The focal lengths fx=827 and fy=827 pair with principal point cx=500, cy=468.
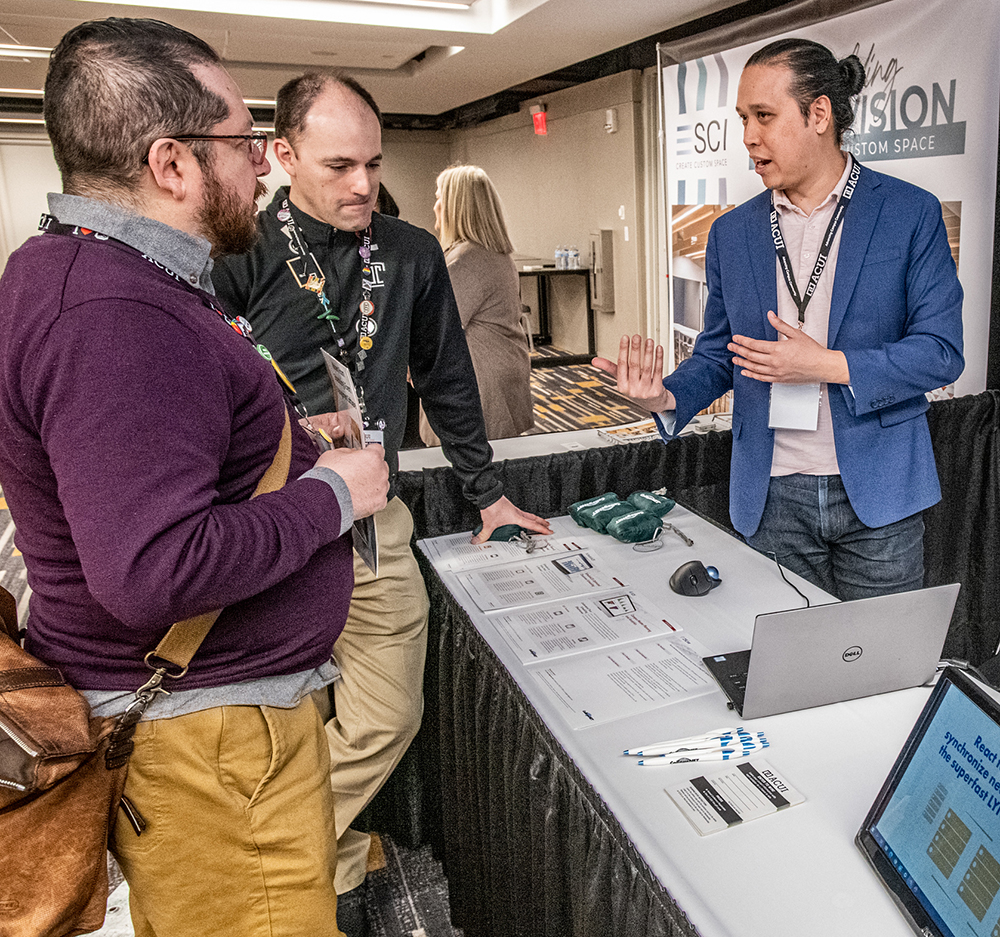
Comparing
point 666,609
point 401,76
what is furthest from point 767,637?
point 401,76

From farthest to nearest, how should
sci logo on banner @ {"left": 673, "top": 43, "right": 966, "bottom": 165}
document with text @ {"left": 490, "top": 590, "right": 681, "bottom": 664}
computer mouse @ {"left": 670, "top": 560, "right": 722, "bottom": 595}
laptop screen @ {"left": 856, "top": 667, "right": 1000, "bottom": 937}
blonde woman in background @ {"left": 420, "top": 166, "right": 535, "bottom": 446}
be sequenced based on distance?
blonde woman in background @ {"left": 420, "top": 166, "right": 535, "bottom": 446}, sci logo on banner @ {"left": 673, "top": 43, "right": 966, "bottom": 165}, computer mouse @ {"left": 670, "top": 560, "right": 722, "bottom": 595}, document with text @ {"left": 490, "top": 590, "right": 681, "bottom": 664}, laptop screen @ {"left": 856, "top": 667, "right": 1000, "bottom": 937}

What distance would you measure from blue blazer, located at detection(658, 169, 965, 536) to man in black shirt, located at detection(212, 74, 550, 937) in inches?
25.2

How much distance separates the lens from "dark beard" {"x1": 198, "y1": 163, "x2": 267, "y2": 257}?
3.03 feet

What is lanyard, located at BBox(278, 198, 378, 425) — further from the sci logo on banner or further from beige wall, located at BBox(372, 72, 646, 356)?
beige wall, located at BBox(372, 72, 646, 356)

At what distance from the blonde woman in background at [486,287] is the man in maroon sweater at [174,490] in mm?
2087

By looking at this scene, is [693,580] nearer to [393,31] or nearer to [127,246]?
[127,246]

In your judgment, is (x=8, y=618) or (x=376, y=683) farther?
(x=376, y=683)

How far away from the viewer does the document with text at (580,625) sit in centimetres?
139

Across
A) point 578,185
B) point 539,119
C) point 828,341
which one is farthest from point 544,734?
point 539,119

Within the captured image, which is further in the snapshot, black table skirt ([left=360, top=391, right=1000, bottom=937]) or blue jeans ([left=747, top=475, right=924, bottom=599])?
blue jeans ([left=747, top=475, right=924, bottom=599])

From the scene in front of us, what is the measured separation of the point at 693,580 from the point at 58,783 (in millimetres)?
1073

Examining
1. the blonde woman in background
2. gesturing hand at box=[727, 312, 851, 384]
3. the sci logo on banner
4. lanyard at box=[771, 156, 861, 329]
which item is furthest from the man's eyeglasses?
the blonde woman in background

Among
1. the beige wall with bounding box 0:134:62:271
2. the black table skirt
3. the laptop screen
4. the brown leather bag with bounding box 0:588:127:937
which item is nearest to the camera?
the laptop screen

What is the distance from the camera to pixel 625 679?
1.28 metres
